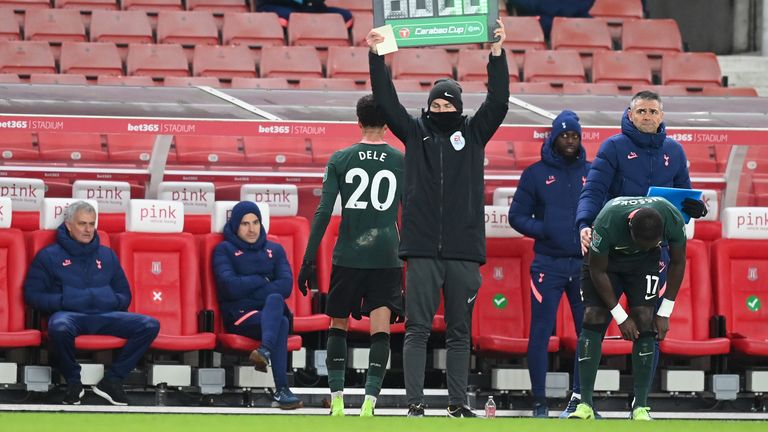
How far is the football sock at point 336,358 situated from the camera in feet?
25.5

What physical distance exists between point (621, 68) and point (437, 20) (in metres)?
8.69

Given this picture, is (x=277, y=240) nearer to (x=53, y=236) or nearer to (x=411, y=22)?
(x=53, y=236)

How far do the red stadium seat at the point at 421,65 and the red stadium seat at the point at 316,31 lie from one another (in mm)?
739

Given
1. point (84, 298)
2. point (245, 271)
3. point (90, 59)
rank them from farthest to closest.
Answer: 1. point (90, 59)
2. point (245, 271)
3. point (84, 298)

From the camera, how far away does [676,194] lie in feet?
25.2

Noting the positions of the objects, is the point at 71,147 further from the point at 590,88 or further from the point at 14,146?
the point at 590,88

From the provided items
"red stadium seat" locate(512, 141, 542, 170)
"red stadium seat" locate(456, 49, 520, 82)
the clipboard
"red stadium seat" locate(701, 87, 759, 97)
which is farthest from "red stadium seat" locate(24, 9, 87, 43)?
the clipboard

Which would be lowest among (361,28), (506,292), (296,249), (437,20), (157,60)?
(506,292)

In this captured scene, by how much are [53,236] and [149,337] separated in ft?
3.35

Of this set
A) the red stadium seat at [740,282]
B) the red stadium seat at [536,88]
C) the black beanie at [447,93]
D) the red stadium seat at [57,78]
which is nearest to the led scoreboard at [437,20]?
the black beanie at [447,93]

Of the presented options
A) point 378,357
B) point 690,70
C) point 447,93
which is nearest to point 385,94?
point 447,93

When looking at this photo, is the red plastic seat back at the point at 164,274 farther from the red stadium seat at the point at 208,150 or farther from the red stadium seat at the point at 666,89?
the red stadium seat at the point at 666,89

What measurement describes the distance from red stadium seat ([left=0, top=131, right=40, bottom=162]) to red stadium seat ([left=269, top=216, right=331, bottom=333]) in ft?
6.86

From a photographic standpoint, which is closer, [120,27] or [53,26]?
[53,26]
